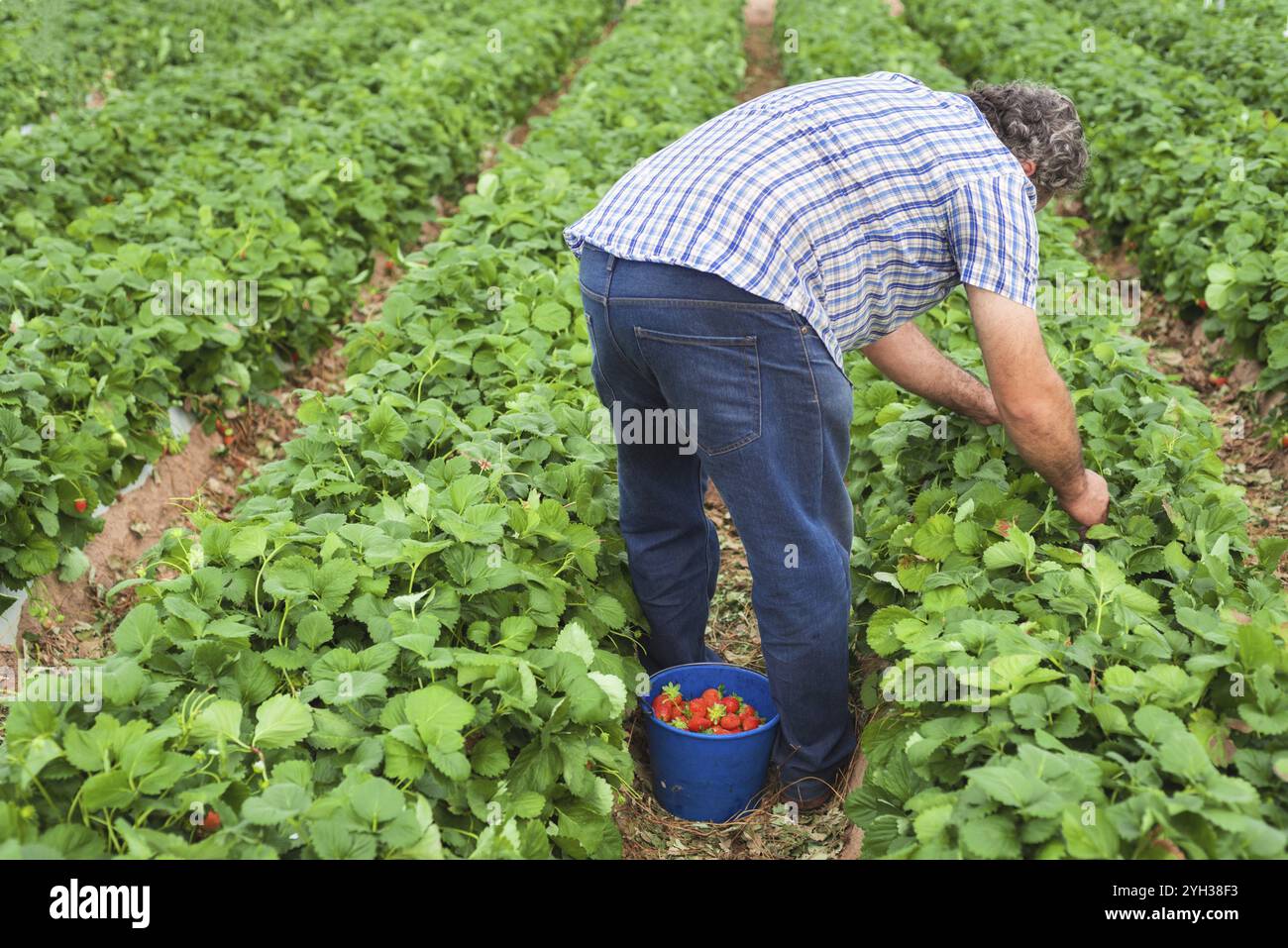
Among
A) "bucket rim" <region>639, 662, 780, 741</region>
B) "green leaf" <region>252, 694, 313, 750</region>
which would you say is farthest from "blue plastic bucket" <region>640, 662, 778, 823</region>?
"green leaf" <region>252, 694, 313, 750</region>

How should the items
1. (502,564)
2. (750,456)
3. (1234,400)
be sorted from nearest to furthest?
(750,456) → (502,564) → (1234,400)

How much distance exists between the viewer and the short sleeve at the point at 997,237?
2301mm

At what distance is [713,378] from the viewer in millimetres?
2346

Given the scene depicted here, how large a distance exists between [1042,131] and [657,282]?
0.97 meters

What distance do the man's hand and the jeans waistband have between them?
97 cm

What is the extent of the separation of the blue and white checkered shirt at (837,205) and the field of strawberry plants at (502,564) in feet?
2.28

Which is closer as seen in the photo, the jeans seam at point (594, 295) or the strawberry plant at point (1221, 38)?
the jeans seam at point (594, 295)

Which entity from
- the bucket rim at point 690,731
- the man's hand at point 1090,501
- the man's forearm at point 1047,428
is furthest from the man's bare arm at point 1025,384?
the bucket rim at point 690,731

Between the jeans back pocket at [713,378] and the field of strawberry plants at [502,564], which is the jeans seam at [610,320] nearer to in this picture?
the jeans back pocket at [713,378]

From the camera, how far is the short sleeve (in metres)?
2.30

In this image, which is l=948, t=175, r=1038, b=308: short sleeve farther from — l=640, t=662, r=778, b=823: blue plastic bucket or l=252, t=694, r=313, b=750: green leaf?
l=252, t=694, r=313, b=750: green leaf

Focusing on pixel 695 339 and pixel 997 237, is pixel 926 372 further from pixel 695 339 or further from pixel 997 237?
pixel 695 339

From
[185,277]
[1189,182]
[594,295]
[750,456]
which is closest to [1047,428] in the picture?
[750,456]
